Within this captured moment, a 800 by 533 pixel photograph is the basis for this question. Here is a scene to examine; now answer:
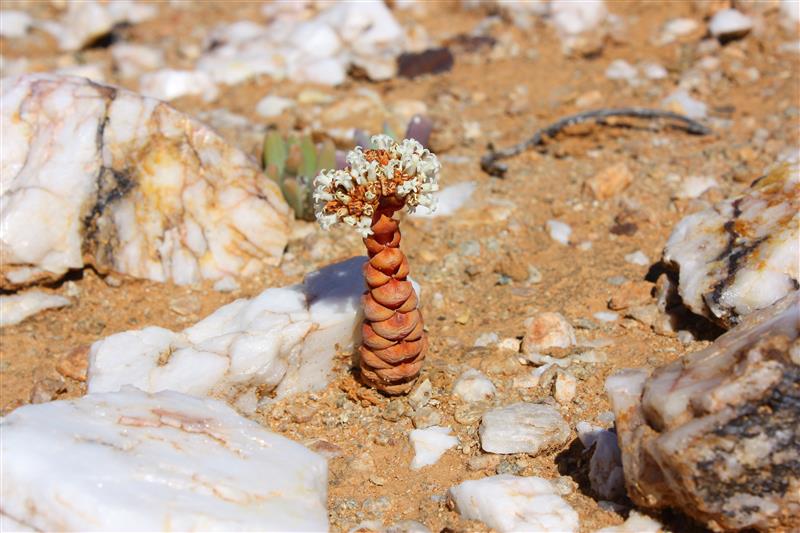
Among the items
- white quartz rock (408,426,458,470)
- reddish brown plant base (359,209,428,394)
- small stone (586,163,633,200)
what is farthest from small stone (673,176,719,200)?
white quartz rock (408,426,458,470)

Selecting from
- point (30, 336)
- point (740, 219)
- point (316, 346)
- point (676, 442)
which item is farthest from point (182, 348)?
point (740, 219)

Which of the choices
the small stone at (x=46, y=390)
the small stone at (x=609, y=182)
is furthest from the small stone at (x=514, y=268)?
the small stone at (x=46, y=390)

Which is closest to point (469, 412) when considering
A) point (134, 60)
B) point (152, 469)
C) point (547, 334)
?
point (547, 334)

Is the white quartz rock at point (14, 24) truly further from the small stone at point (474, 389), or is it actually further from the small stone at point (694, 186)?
the small stone at point (474, 389)

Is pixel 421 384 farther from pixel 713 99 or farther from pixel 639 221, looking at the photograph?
pixel 713 99

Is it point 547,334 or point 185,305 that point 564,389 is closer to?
point 547,334
